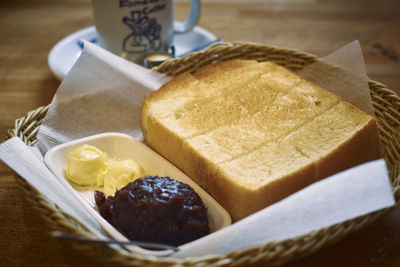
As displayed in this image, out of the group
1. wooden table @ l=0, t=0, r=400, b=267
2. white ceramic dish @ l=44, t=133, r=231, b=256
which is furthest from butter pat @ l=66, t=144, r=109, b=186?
wooden table @ l=0, t=0, r=400, b=267

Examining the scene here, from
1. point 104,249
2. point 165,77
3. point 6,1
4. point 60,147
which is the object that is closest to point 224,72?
point 165,77

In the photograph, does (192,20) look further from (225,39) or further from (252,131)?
(252,131)

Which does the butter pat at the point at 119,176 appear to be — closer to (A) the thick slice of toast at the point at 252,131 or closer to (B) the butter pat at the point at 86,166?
(B) the butter pat at the point at 86,166

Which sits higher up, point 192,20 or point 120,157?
point 192,20

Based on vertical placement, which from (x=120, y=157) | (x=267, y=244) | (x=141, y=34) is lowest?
(x=120, y=157)

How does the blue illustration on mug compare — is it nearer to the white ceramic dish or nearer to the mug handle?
the mug handle

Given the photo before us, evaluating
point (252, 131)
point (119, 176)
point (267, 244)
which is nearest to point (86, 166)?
point (119, 176)

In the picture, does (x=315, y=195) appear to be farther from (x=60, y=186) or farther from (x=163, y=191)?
(x=60, y=186)
